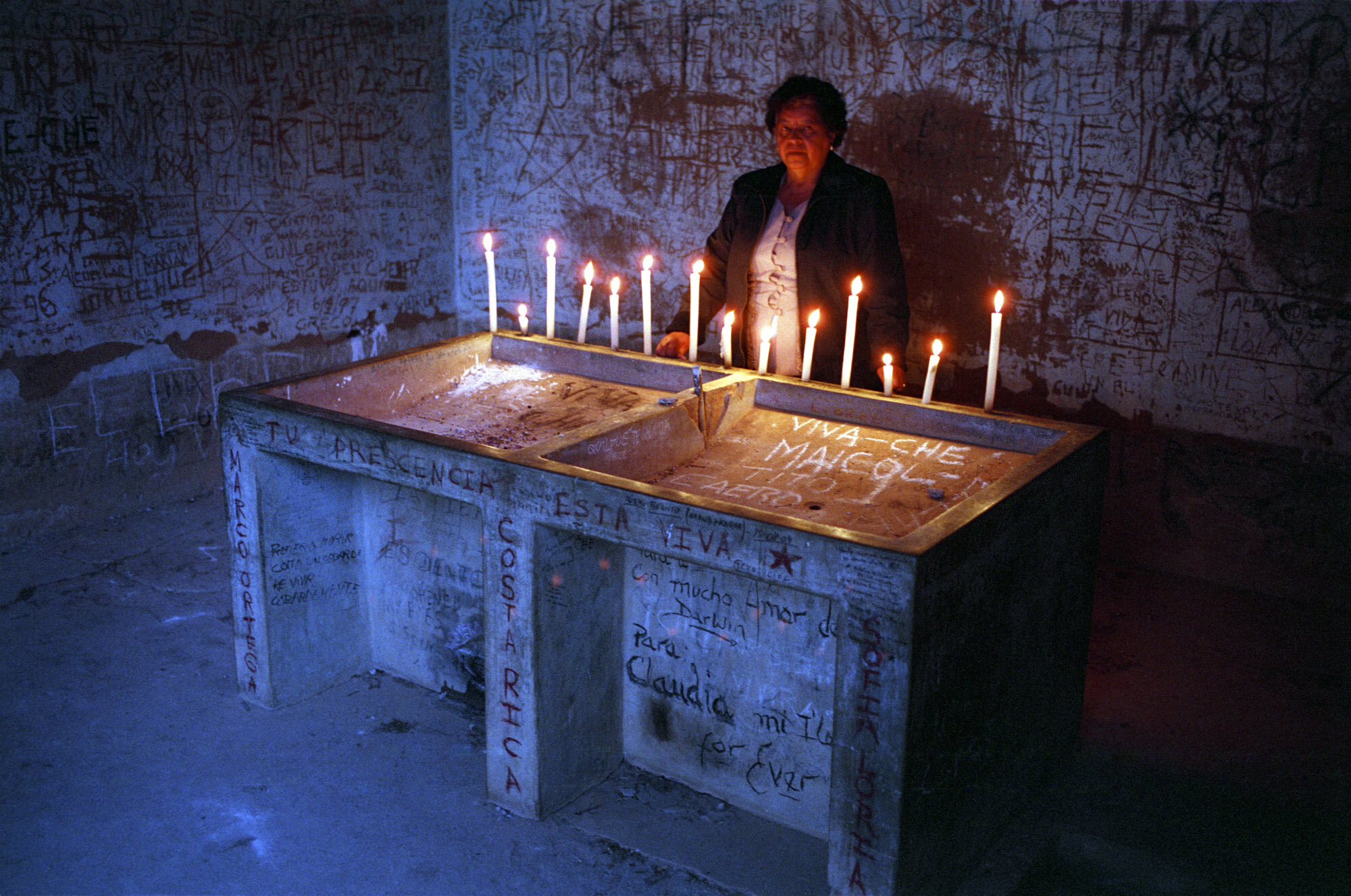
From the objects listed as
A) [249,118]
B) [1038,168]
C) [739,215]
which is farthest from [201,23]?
[1038,168]

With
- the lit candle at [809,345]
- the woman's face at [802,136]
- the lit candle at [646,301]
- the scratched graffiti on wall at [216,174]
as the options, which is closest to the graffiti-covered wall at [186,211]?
the scratched graffiti on wall at [216,174]

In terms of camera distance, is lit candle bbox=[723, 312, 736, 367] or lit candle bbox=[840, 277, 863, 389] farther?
lit candle bbox=[723, 312, 736, 367]

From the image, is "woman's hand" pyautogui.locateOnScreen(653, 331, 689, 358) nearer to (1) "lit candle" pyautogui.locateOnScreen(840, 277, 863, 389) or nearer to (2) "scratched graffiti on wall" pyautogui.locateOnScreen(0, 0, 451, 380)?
(1) "lit candle" pyautogui.locateOnScreen(840, 277, 863, 389)

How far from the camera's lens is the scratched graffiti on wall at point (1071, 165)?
4578mm

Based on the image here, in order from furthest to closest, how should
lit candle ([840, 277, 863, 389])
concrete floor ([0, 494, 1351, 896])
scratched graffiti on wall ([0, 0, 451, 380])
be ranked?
1. scratched graffiti on wall ([0, 0, 451, 380])
2. lit candle ([840, 277, 863, 389])
3. concrete floor ([0, 494, 1351, 896])

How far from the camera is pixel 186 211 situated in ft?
18.5

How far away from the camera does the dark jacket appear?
4.42 meters

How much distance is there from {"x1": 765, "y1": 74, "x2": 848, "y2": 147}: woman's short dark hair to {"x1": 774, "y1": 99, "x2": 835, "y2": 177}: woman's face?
0.07 ft

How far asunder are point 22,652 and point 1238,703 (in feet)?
14.2

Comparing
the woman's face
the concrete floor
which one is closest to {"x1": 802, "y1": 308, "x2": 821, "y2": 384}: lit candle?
the woman's face

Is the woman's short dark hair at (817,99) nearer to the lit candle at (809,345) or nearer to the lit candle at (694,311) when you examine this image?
the lit candle at (694,311)

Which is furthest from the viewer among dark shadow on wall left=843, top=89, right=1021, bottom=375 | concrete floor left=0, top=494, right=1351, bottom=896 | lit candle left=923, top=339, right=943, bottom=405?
dark shadow on wall left=843, top=89, right=1021, bottom=375

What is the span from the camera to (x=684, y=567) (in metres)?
3.30

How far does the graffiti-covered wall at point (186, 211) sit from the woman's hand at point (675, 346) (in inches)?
107
